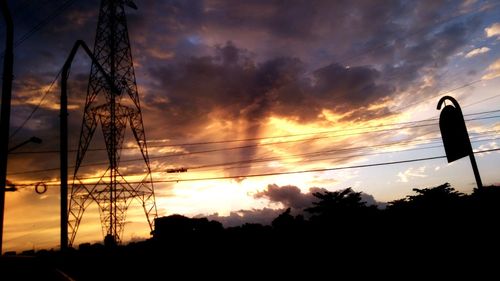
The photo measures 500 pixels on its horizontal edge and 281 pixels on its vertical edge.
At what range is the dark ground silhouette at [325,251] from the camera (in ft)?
41.3

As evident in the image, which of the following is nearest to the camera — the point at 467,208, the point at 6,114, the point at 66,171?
the point at 6,114

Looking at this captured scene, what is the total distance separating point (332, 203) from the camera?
24375mm

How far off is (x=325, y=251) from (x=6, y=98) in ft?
45.9

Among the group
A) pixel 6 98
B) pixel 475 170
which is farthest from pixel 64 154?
pixel 475 170

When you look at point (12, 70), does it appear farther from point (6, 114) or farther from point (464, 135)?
point (464, 135)

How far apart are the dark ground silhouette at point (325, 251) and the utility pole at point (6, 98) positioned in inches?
137

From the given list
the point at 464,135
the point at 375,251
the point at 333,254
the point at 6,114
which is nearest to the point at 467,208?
the point at 375,251

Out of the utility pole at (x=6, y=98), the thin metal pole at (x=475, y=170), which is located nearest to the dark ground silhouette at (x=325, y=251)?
the utility pole at (x=6, y=98)

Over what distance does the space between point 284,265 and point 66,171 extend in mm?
9795

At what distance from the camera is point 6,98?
10.7 m

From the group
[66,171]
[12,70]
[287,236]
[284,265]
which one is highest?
[12,70]

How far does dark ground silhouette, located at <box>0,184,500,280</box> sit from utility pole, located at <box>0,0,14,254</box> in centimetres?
349

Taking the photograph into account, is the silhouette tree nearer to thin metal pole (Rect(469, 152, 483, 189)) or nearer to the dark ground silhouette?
the dark ground silhouette

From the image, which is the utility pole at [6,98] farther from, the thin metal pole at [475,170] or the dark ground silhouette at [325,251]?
the thin metal pole at [475,170]
